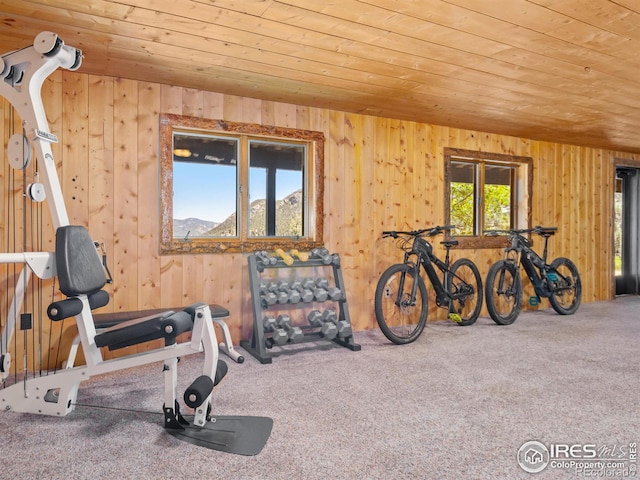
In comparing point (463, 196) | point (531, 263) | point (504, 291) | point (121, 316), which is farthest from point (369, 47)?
point (531, 263)

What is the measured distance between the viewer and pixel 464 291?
15.4ft

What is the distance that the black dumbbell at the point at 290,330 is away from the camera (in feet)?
11.7

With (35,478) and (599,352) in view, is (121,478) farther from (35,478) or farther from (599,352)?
(599,352)

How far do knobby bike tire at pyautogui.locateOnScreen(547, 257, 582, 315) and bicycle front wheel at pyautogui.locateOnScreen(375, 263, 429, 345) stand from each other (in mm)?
1764

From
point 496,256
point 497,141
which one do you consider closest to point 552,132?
point 497,141

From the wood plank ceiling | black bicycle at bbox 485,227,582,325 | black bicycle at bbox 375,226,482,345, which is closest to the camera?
the wood plank ceiling

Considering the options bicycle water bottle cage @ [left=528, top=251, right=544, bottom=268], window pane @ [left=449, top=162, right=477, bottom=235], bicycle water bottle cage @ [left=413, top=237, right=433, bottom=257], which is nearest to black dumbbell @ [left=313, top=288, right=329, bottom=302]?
bicycle water bottle cage @ [left=413, top=237, right=433, bottom=257]

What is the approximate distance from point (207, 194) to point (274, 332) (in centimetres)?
144

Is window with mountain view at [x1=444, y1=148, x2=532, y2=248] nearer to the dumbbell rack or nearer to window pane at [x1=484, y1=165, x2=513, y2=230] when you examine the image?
window pane at [x1=484, y1=165, x2=513, y2=230]

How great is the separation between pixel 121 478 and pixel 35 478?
1.13 feet

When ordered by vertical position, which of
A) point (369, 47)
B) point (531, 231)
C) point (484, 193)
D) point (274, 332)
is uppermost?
point (369, 47)

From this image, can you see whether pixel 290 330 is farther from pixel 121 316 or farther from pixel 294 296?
pixel 121 316

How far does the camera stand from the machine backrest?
2.22 m

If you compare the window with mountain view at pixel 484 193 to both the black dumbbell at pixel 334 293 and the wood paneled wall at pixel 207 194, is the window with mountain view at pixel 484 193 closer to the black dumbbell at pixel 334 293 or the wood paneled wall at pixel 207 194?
the wood paneled wall at pixel 207 194
